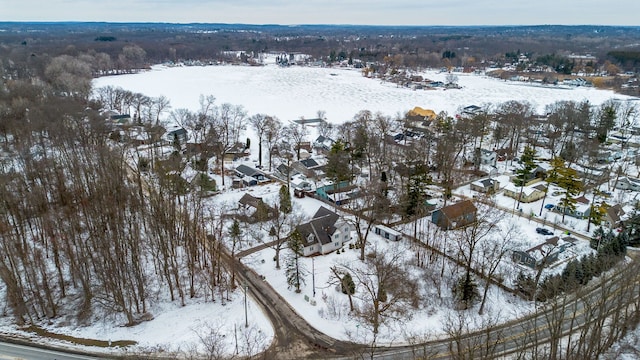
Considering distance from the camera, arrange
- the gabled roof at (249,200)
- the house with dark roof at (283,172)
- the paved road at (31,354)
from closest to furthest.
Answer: the paved road at (31,354), the gabled roof at (249,200), the house with dark roof at (283,172)

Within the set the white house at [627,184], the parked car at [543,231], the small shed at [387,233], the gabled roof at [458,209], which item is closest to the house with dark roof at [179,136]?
the small shed at [387,233]

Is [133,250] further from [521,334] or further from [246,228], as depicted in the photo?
[521,334]

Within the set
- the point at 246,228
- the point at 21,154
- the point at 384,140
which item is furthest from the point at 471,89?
the point at 21,154

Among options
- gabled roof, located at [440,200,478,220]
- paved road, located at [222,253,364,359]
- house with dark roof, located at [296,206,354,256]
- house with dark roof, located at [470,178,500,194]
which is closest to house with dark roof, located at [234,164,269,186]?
house with dark roof, located at [296,206,354,256]

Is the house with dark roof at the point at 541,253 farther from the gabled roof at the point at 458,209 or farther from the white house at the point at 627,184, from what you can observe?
the white house at the point at 627,184

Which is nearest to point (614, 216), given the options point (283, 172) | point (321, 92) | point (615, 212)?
point (615, 212)

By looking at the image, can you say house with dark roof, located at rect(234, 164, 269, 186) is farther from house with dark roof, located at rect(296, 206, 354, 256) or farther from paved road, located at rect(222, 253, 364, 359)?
paved road, located at rect(222, 253, 364, 359)
